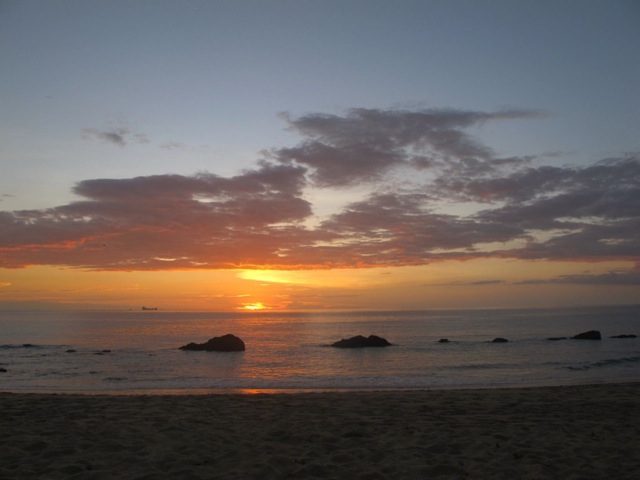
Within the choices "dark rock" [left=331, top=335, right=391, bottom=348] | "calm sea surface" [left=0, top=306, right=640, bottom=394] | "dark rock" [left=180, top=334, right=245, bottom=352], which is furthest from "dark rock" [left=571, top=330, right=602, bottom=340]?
"dark rock" [left=180, top=334, right=245, bottom=352]

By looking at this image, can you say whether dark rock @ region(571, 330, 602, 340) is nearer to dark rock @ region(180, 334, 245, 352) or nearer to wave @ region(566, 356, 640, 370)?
wave @ region(566, 356, 640, 370)

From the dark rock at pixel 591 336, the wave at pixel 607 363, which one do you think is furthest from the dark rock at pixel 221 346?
the dark rock at pixel 591 336

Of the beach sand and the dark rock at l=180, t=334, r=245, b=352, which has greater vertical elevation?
the beach sand

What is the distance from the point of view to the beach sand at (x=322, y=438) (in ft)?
27.0

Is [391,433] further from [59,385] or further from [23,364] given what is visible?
[23,364]

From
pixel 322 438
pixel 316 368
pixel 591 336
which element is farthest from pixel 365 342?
pixel 322 438

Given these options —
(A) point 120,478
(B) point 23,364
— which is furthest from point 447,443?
(B) point 23,364

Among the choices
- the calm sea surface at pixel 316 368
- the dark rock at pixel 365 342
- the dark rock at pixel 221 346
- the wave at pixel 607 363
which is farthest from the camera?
the dark rock at pixel 365 342

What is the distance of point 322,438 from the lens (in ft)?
34.2

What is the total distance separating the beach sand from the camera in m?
8.23

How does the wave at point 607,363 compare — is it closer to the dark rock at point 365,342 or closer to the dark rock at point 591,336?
the dark rock at point 591,336

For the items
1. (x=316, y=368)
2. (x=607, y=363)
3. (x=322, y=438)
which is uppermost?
(x=322, y=438)

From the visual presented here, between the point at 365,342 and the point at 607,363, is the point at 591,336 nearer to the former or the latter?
the point at 607,363

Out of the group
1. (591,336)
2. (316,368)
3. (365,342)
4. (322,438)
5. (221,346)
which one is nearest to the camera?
(322,438)
